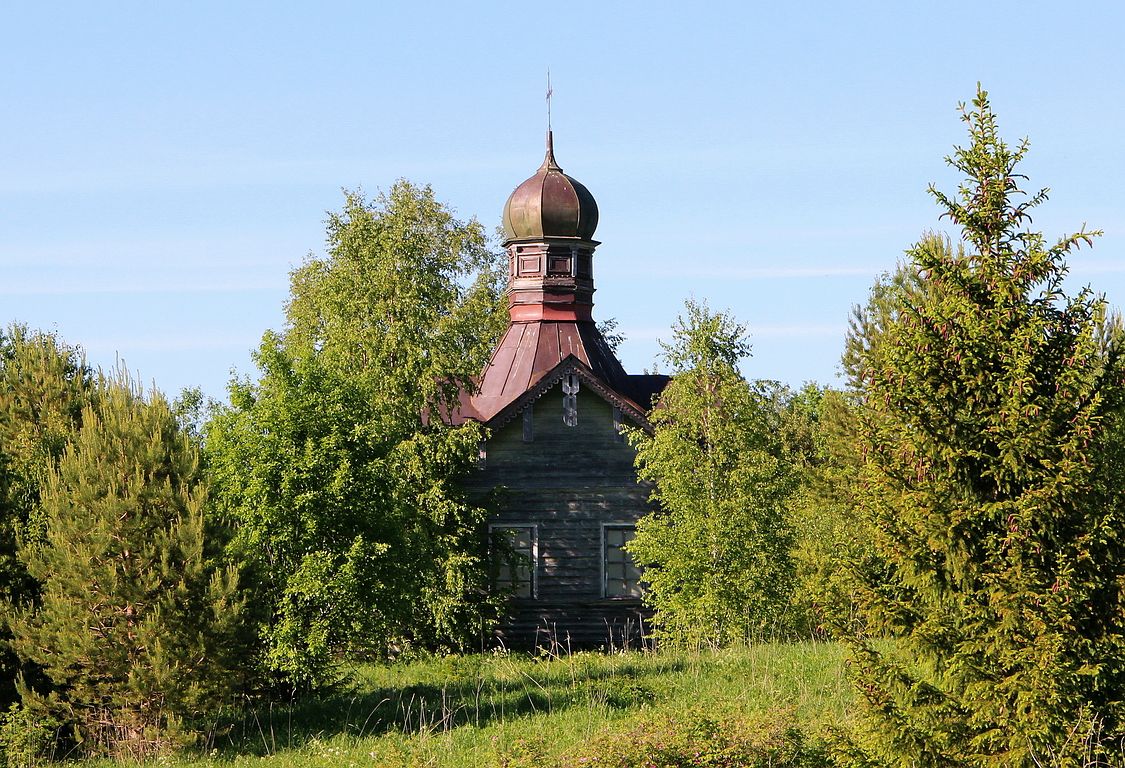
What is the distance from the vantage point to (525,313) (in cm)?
3278

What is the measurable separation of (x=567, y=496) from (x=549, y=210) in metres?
7.94

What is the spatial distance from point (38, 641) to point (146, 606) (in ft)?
4.87

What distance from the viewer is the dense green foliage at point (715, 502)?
23.8m

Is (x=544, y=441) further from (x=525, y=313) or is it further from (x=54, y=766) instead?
(x=54, y=766)

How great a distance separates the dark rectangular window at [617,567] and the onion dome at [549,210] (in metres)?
8.25

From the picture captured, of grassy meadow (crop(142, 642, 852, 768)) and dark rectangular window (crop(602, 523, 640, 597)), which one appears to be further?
dark rectangular window (crop(602, 523, 640, 597))

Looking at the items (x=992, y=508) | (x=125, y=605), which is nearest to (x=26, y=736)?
(x=125, y=605)

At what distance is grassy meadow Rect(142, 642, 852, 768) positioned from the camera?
12906 millimetres

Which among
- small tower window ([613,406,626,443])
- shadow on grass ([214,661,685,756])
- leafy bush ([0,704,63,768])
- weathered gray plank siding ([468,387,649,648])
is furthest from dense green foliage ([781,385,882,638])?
leafy bush ([0,704,63,768])

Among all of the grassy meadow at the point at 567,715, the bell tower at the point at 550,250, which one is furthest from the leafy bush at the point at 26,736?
the bell tower at the point at 550,250

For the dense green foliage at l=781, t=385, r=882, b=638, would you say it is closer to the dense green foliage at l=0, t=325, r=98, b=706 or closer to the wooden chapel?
the wooden chapel

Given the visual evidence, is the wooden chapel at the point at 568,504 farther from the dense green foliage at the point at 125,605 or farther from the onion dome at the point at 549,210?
the dense green foliage at the point at 125,605

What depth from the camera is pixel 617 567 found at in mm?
29125

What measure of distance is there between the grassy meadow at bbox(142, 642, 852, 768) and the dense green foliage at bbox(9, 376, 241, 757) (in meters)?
0.92
